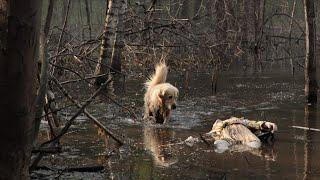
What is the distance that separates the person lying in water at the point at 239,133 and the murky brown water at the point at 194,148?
0.58 feet

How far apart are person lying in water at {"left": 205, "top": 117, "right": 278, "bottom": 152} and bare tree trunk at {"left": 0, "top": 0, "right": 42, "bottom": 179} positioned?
12.3ft

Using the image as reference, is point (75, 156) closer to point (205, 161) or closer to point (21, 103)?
point (205, 161)

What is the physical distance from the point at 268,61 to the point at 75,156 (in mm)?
15018

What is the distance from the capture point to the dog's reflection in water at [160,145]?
18.4ft

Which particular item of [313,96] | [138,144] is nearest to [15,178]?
[138,144]

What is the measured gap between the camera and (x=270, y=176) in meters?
4.91

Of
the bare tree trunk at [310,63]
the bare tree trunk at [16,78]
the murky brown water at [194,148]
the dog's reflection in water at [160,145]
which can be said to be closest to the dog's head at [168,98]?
the murky brown water at [194,148]

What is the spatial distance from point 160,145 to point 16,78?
155 inches

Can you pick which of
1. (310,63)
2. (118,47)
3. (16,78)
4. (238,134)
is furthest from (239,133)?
(118,47)

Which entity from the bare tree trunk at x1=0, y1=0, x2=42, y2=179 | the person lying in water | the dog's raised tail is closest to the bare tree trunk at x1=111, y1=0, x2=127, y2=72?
the dog's raised tail

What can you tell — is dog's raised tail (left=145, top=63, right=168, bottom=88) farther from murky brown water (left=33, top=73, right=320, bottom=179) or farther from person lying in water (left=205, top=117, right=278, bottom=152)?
person lying in water (left=205, top=117, right=278, bottom=152)

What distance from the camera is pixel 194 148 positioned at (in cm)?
624

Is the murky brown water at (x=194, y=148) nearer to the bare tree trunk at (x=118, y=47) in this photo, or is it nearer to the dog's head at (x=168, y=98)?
the dog's head at (x=168, y=98)

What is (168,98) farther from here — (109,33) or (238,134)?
(109,33)
